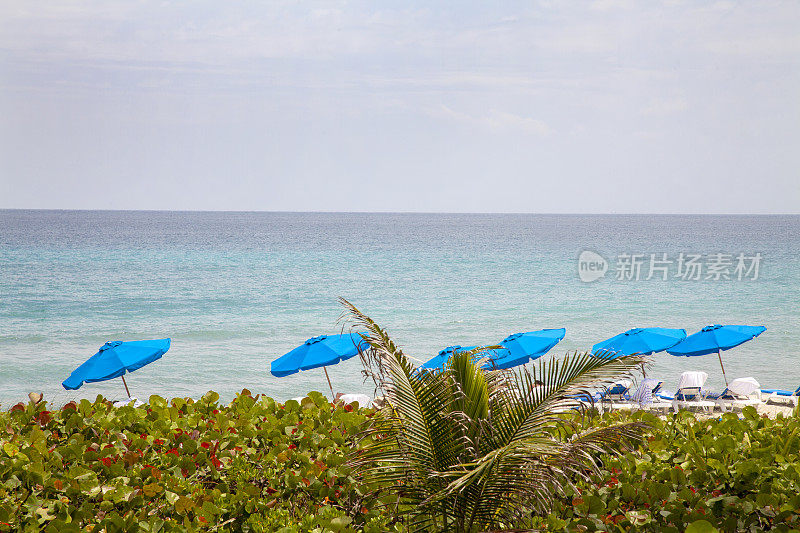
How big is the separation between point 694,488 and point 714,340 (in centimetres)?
933

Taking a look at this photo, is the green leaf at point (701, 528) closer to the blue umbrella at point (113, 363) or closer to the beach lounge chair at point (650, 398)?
the beach lounge chair at point (650, 398)

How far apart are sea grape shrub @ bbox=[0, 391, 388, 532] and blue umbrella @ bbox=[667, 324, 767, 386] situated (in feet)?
29.6

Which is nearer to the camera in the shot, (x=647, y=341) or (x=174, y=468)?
(x=174, y=468)

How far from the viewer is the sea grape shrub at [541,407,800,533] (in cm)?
337

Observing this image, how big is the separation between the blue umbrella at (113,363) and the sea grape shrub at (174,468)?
667 centimetres

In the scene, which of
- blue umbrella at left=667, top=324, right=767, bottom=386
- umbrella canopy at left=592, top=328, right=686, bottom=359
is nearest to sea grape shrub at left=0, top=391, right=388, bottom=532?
umbrella canopy at left=592, top=328, right=686, bottom=359

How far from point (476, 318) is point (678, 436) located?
21.8 meters

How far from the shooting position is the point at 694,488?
12.0 feet

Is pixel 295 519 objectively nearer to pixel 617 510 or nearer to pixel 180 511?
pixel 180 511

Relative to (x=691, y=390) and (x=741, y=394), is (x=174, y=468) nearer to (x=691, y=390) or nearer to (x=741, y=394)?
(x=691, y=390)

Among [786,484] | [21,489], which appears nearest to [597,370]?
[786,484]

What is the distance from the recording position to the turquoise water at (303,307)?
1656cm

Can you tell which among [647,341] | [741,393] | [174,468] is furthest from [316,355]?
[174,468]

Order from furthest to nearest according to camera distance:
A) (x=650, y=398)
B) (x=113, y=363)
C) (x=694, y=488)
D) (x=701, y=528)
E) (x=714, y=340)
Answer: (x=714, y=340)
(x=650, y=398)
(x=113, y=363)
(x=694, y=488)
(x=701, y=528)
